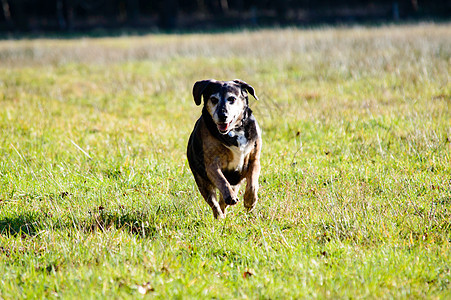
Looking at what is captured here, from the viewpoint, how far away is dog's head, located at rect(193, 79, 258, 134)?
4391 millimetres

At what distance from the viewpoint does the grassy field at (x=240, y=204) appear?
3.50 metres

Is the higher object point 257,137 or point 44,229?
point 257,137

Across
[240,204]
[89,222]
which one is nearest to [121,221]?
[89,222]

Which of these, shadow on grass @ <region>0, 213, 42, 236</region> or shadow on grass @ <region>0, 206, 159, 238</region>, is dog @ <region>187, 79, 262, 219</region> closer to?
shadow on grass @ <region>0, 206, 159, 238</region>

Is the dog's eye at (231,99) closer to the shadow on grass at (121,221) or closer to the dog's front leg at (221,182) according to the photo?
the dog's front leg at (221,182)

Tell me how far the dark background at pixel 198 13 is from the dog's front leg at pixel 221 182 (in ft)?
123

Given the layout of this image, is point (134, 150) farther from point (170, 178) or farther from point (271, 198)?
point (271, 198)

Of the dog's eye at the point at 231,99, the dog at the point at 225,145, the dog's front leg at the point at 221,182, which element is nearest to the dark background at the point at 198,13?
the dog at the point at 225,145

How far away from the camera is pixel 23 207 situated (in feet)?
16.8

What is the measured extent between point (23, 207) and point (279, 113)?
4.94 meters

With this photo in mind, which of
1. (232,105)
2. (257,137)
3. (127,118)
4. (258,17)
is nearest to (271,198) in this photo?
(257,137)

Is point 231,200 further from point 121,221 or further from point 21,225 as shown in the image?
point 21,225

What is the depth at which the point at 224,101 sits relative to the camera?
177 inches

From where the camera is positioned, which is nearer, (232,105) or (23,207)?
(232,105)
